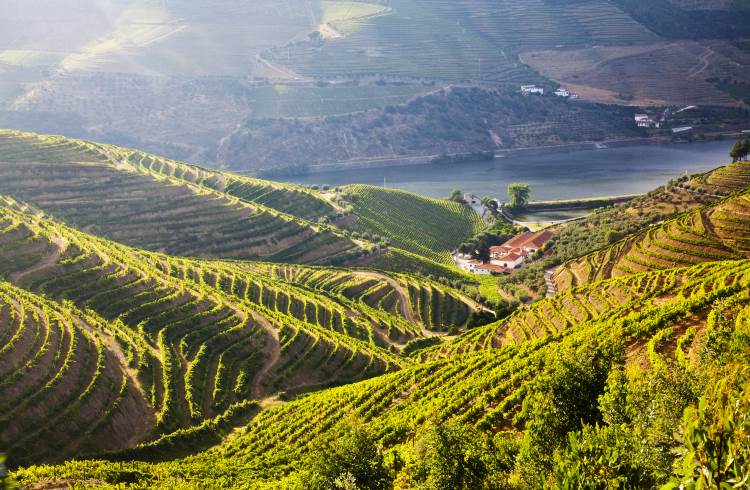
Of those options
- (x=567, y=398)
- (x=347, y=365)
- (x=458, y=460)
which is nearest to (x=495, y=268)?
(x=347, y=365)

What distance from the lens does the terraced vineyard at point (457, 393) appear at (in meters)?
34.3

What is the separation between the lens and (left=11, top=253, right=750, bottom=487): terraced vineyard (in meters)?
34.3

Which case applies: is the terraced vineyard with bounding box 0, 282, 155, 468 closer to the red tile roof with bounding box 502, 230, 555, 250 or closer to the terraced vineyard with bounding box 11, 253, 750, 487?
the terraced vineyard with bounding box 11, 253, 750, 487

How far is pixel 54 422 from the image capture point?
132 feet

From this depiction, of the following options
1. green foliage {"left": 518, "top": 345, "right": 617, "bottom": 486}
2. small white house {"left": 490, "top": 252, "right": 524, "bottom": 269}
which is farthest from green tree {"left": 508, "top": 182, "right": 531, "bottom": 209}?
green foliage {"left": 518, "top": 345, "right": 617, "bottom": 486}

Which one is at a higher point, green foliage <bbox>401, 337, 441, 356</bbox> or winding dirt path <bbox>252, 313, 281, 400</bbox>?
winding dirt path <bbox>252, 313, 281, 400</bbox>

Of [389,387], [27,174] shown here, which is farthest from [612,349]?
[27,174]

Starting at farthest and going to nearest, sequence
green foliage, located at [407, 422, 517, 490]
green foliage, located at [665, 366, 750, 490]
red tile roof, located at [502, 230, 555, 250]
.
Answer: red tile roof, located at [502, 230, 555, 250]
green foliage, located at [407, 422, 517, 490]
green foliage, located at [665, 366, 750, 490]

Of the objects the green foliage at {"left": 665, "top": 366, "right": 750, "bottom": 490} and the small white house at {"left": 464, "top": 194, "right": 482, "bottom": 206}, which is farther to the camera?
the small white house at {"left": 464, "top": 194, "right": 482, "bottom": 206}

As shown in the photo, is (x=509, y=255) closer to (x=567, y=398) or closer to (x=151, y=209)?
(x=151, y=209)

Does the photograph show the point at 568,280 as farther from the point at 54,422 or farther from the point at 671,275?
the point at 54,422

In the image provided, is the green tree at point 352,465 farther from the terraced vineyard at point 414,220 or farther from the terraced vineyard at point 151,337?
the terraced vineyard at point 414,220

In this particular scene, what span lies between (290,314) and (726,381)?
5770 centimetres

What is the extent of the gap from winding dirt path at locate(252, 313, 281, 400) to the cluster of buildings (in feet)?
201
